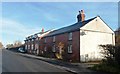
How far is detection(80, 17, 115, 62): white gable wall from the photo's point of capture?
3725 centimetres

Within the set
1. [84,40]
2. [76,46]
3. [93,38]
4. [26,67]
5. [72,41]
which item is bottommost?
[26,67]

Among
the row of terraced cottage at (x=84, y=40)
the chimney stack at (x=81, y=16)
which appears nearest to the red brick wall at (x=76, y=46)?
Answer: the row of terraced cottage at (x=84, y=40)

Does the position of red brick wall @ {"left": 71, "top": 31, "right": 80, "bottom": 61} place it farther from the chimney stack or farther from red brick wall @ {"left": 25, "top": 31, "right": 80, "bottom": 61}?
the chimney stack

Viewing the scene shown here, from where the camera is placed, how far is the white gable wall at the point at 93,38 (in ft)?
122

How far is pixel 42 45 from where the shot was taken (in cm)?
5744

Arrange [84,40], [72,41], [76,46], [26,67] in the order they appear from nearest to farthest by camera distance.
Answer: [26,67] → [84,40] → [76,46] → [72,41]

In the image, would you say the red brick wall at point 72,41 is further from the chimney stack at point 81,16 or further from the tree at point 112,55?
the tree at point 112,55

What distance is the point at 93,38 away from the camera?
3909cm

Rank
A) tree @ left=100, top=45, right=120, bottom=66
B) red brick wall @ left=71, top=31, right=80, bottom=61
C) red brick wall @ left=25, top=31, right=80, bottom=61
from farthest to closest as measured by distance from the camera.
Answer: red brick wall @ left=25, top=31, right=80, bottom=61 < red brick wall @ left=71, top=31, right=80, bottom=61 < tree @ left=100, top=45, right=120, bottom=66

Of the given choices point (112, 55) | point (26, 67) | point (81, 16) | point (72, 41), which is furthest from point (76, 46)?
point (26, 67)

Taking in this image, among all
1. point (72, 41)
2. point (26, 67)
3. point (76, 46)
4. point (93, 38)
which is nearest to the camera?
point (26, 67)

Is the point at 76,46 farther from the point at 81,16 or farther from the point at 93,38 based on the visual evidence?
the point at 81,16

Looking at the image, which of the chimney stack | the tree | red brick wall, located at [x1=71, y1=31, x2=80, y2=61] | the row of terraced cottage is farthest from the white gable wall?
the tree

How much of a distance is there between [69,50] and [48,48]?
39.3 ft
